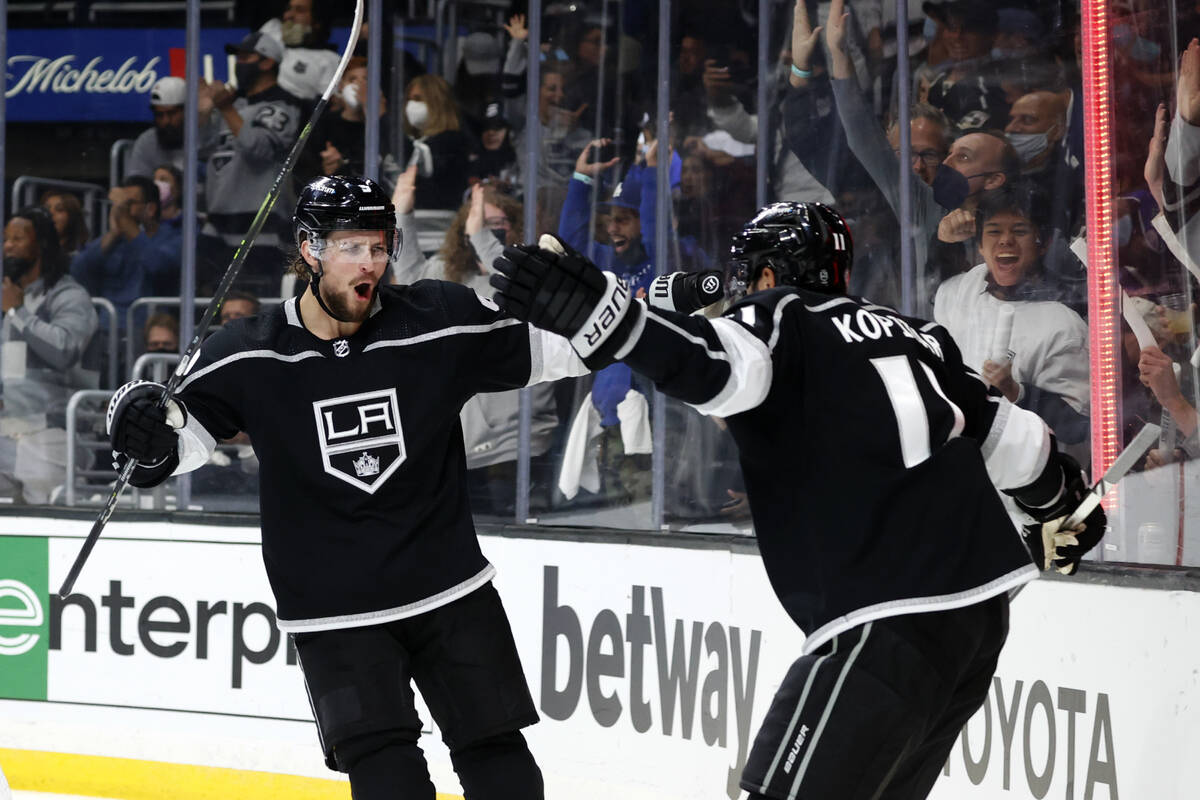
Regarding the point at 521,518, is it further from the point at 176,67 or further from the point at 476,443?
the point at 176,67

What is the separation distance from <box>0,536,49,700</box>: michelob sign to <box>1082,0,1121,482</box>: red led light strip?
10.4ft

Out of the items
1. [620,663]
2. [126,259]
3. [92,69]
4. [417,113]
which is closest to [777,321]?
[620,663]

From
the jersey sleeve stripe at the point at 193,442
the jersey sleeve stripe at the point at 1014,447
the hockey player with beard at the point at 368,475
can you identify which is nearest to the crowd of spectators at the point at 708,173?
the jersey sleeve stripe at the point at 1014,447

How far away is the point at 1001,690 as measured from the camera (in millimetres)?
3189

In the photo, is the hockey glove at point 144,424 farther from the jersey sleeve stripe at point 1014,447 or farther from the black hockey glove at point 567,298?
the jersey sleeve stripe at point 1014,447

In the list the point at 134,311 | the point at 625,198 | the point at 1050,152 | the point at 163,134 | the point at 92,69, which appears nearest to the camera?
the point at 1050,152

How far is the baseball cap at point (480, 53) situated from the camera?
16.3ft

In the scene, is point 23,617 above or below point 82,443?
below

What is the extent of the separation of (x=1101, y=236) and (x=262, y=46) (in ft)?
11.0

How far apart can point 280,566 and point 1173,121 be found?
190cm

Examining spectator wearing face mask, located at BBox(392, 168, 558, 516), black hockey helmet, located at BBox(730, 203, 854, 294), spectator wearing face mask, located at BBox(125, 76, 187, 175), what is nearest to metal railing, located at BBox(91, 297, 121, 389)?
spectator wearing face mask, located at BBox(125, 76, 187, 175)

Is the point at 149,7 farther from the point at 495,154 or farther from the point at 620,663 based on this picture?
the point at 620,663

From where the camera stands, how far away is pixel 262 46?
18.2 feet

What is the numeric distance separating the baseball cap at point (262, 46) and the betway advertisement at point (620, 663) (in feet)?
5.94
